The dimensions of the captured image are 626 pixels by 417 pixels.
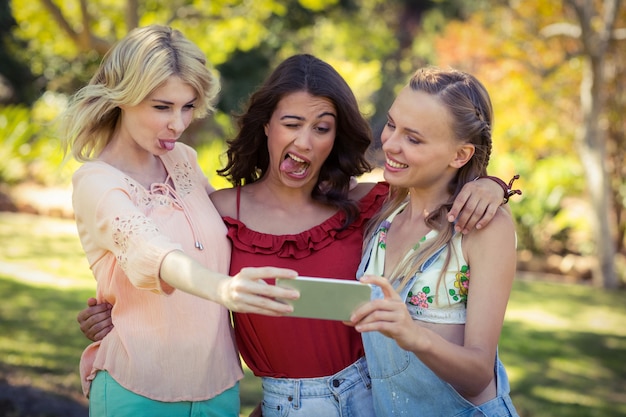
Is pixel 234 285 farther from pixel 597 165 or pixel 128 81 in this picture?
pixel 597 165

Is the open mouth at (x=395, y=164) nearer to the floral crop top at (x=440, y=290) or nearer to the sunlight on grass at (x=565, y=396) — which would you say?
the floral crop top at (x=440, y=290)

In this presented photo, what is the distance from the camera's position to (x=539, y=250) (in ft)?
40.4

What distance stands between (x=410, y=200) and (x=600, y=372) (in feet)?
16.3

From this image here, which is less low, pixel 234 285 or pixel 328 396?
pixel 234 285

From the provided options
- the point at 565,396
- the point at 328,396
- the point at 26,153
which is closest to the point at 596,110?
the point at 565,396

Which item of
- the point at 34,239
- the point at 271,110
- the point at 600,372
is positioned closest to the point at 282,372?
the point at 271,110

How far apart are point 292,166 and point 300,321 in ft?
2.06

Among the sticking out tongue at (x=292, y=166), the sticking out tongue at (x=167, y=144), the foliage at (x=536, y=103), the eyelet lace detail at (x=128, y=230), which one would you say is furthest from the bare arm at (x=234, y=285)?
the foliage at (x=536, y=103)

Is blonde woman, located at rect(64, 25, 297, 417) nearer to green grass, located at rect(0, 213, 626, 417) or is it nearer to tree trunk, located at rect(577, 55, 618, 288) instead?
green grass, located at rect(0, 213, 626, 417)

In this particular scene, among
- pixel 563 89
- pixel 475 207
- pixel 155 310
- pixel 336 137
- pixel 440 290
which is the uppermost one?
pixel 563 89

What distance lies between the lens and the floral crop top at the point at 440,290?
252cm

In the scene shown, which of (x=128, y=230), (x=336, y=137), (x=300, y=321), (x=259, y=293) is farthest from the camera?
(x=336, y=137)

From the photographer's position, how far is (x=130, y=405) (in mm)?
2668

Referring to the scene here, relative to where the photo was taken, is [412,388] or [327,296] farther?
[412,388]
